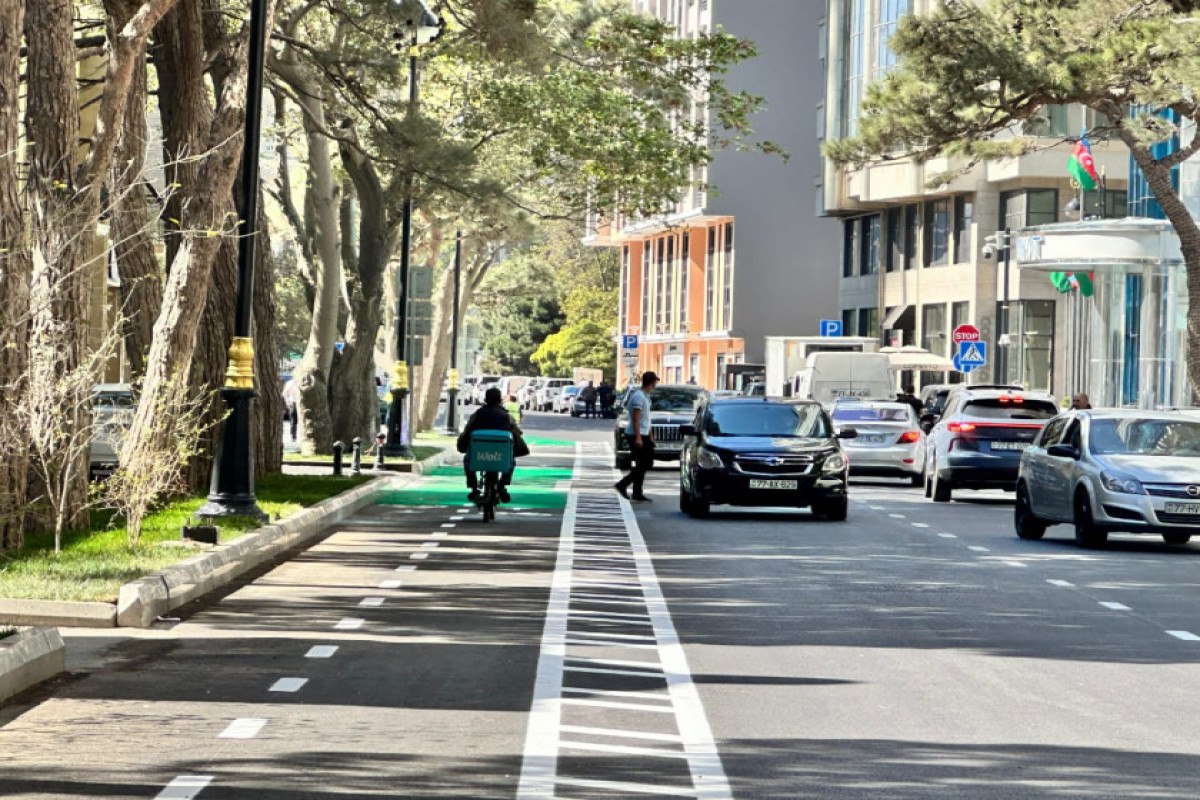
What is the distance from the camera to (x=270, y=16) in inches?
1020

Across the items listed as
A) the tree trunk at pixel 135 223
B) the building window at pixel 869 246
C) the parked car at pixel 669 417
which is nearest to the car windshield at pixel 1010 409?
the parked car at pixel 669 417

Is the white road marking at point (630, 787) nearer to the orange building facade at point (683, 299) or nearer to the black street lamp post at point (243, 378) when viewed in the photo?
the black street lamp post at point (243, 378)

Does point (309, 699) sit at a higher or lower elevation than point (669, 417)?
lower

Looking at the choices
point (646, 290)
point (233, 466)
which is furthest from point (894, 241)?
point (233, 466)

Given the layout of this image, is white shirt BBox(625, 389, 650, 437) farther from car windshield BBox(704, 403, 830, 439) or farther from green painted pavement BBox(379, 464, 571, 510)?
car windshield BBox(704, 403, 830, 439)

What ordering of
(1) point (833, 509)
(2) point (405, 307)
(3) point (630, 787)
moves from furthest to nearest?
(2) point (405, 307), (1) point (833, 509), (3) point (630, 787)

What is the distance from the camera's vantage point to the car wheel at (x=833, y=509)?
91.9ft

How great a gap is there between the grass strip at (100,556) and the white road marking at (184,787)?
6.20 metres

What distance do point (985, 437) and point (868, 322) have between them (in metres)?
52.1

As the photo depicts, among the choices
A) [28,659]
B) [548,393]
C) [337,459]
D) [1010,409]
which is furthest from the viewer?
[548,393]

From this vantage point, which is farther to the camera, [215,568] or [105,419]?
[105,419]

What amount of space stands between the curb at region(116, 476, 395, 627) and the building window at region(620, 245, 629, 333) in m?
95.9

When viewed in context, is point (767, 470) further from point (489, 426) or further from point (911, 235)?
point (911, 235)

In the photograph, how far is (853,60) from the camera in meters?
81.7
